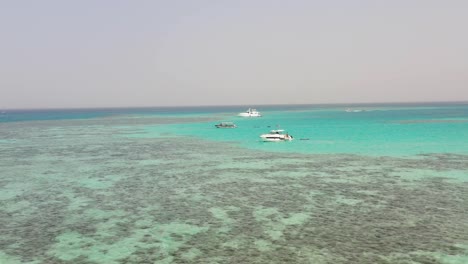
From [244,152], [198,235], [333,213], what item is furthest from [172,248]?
[244,152]

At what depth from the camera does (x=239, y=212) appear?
926 inches

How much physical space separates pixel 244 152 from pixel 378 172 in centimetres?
2099

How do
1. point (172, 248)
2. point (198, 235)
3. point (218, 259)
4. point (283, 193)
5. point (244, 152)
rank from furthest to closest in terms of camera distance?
1. point (244, 152)
2. point (283, 193)
3. point (198, 235)
4. point (172, 248)
5. point (218, 259)

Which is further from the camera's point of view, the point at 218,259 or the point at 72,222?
the point at 72,222

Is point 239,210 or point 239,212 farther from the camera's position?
point 239,210

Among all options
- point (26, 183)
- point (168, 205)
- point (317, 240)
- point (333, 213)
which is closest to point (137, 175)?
point (26, 183)

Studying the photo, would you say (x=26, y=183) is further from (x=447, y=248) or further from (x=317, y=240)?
(x=447, y=248)

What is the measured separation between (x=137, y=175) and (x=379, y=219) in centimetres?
2295

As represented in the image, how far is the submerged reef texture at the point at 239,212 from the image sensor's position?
56.6ft

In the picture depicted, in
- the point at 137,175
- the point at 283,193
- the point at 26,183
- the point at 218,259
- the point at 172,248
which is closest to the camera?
the point at 218,259

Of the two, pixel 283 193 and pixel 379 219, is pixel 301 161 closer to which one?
pixel 283 193

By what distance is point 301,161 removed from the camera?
44000 mm

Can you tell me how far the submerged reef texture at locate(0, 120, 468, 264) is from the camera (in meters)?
17.3

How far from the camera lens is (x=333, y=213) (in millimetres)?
22938
